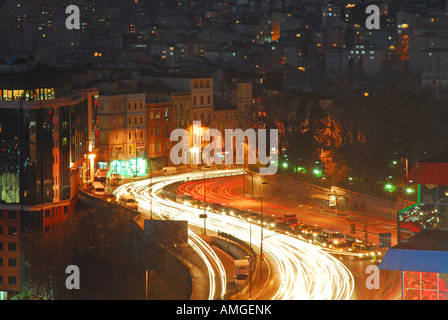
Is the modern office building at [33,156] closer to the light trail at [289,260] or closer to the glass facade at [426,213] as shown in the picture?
the light trail at [289,260]

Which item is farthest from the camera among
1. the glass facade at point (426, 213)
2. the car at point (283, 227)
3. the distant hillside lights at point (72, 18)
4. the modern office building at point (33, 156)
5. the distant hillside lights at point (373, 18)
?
the distant hillside lights at point (373, 18)

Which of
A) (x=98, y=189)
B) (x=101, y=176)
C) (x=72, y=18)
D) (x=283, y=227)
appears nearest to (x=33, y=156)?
(x=98, y=189)

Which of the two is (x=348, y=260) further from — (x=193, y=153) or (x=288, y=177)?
(x=193, y=153)

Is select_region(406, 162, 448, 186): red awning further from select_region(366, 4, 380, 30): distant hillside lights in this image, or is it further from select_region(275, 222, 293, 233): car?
select_region(366, 4, 380, 30): distant hillside lights

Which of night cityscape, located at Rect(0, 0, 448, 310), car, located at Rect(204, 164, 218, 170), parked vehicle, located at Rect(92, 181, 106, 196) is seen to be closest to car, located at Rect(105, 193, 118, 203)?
night cityscape, located at Rect(0, 0, 448, 310)

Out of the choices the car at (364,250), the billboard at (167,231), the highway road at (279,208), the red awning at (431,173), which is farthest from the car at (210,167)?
the red awning at (431,173)

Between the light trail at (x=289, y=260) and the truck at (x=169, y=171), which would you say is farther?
the truck at (x=169, y=171)
